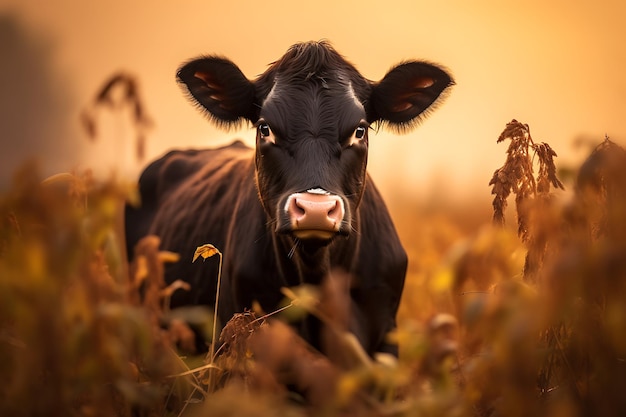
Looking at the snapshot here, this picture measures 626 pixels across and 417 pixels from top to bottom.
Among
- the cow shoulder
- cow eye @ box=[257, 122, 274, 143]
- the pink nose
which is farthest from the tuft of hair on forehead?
the pink nose

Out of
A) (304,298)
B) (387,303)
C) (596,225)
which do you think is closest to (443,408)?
(304,298)

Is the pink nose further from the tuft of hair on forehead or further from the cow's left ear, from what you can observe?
the cow's left ear

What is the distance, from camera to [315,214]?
443 cm

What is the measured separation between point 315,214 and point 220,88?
199 cm

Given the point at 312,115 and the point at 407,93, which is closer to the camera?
the point at 312,115

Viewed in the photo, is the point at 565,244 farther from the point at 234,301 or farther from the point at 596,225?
Result: the point at 234,301

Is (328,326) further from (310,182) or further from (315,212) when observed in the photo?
(310,182)

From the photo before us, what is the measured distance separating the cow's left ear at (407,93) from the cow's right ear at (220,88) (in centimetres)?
93

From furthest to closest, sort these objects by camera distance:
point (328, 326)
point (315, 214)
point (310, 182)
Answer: point (310, 182) < point (315, 214) < point (328, 326)

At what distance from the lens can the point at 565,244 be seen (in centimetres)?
265

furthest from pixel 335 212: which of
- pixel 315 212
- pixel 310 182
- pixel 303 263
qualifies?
pixel 303 263

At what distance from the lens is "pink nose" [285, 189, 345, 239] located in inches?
174

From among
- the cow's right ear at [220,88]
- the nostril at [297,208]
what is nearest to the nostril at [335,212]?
the nostril at [297,208]

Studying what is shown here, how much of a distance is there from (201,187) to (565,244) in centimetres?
556
